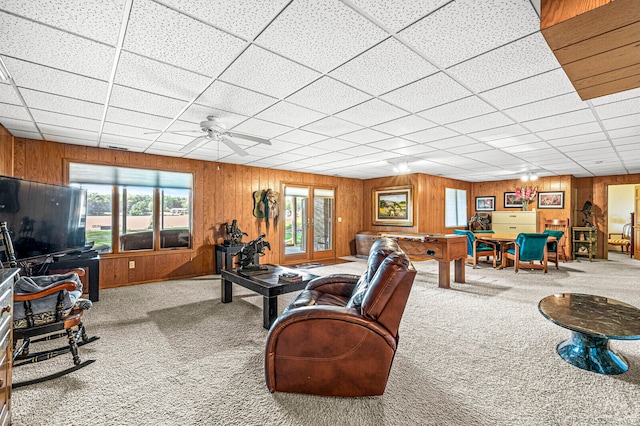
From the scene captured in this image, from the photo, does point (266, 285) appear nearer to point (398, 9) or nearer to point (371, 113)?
point (371, 113)

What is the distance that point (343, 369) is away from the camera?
6.56 ft

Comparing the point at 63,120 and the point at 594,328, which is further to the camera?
the point at 63,120

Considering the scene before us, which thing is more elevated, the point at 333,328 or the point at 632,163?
the point at 632,163

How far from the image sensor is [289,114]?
3.36 metres

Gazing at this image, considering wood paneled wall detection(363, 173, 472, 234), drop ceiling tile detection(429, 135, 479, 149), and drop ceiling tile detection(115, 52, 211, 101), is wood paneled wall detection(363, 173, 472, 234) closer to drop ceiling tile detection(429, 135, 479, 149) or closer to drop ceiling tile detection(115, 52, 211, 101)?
drop ceiling tile detection(429, 135, 479, 149)

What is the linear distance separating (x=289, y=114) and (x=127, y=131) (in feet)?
7.78

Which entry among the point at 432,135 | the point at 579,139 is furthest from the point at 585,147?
the point at 432,135

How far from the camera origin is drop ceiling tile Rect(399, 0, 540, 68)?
5.39 feet

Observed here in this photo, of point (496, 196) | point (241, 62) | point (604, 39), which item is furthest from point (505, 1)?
point (496, 196)

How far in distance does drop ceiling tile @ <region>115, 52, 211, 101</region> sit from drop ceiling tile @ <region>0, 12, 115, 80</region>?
0.11 metres

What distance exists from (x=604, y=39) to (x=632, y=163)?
7.19 m

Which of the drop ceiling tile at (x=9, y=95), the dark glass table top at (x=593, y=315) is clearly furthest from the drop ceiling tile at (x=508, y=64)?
the drop ceiling tile at (x=9, y=95)

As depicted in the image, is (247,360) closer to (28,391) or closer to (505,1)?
(28,391)

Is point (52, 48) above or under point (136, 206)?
Answer: above
